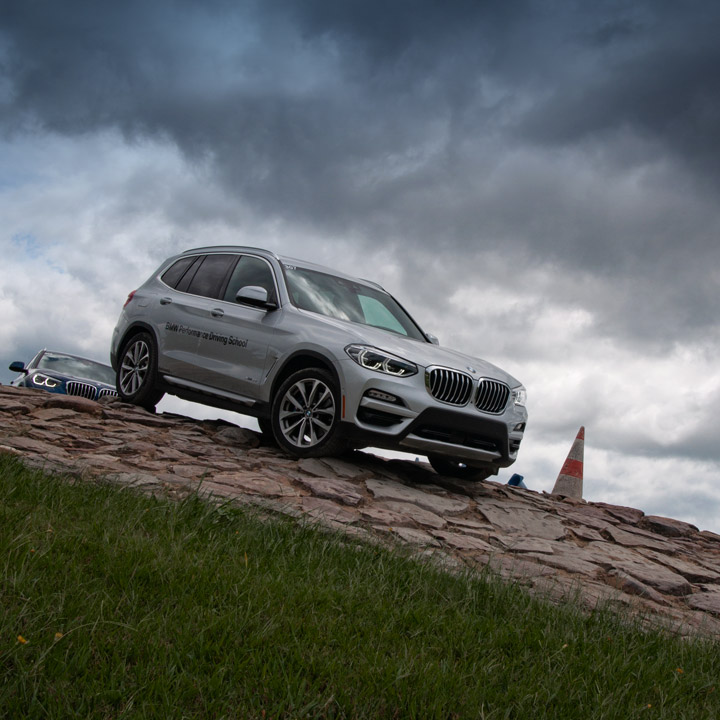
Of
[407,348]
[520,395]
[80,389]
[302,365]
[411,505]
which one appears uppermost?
[407,348]

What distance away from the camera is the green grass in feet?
8.86

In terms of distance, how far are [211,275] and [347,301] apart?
183 cm

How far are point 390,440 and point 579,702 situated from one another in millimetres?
4335

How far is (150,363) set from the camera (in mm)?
9836

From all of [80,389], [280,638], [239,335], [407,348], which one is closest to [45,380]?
[80,389]

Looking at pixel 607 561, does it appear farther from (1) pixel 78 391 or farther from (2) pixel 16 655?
(1) pixel 78 391

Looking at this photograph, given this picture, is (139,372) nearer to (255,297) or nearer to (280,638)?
(255,297)

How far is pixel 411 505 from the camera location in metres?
6.79

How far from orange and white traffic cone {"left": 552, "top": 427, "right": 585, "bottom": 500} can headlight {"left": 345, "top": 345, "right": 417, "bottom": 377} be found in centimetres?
505

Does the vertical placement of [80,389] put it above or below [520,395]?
below

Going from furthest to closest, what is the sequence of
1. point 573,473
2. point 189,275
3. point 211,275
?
point 573,473 → point 189,275 → point 211,275

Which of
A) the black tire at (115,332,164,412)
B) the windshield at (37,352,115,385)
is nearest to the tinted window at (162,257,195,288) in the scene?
the black tire at (115,332,164,412)

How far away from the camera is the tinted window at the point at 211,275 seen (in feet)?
31.2

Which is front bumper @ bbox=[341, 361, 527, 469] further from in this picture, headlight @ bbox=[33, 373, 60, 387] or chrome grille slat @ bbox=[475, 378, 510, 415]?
headlight @ bbox=[33, 373, 60, 387]
